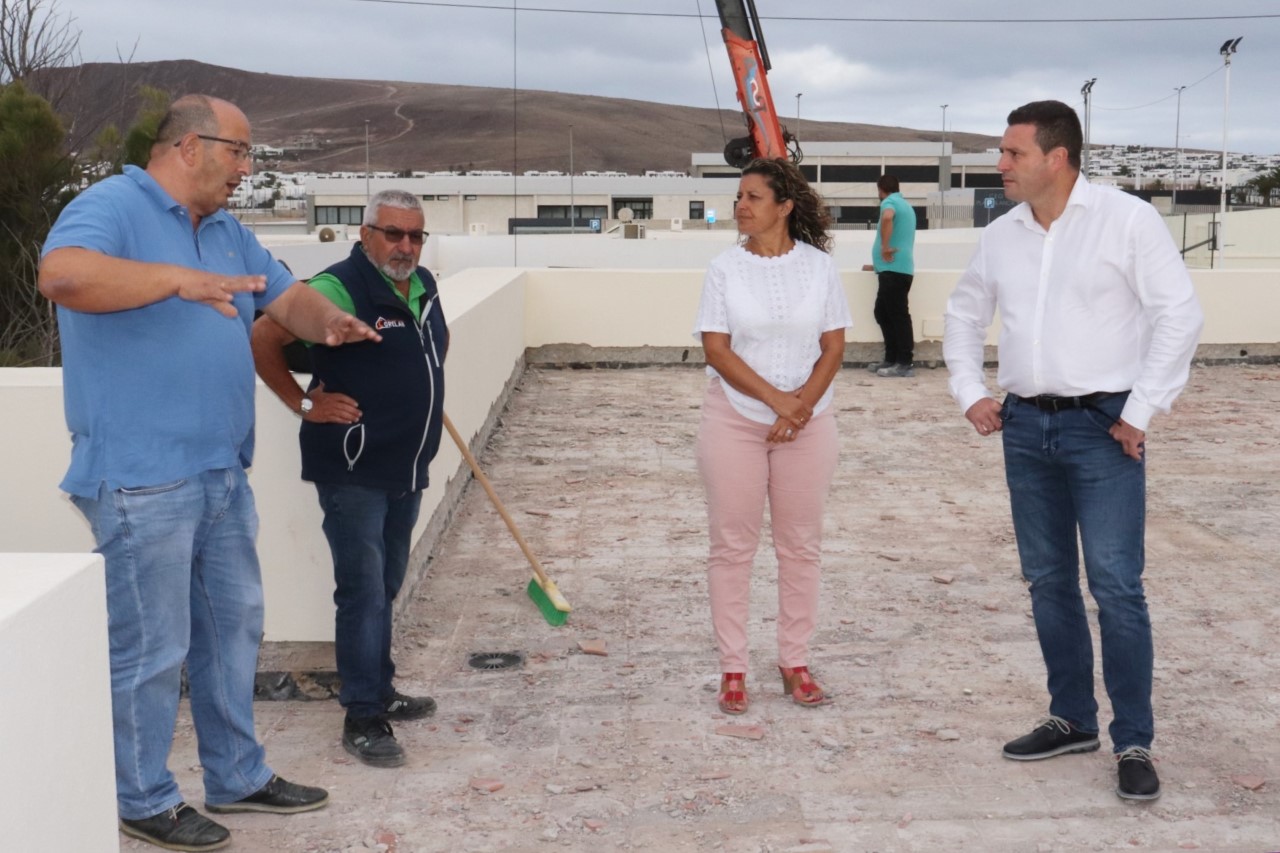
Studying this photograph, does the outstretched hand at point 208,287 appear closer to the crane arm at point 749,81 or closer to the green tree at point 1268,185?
the crane arm at point 749,81

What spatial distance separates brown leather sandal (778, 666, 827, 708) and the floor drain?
99 cm

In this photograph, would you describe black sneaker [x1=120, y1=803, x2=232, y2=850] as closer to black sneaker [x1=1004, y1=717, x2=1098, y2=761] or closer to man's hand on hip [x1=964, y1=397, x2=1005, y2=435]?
black sneaker [x1=1004, y1=717, x2=1098, y2=761]

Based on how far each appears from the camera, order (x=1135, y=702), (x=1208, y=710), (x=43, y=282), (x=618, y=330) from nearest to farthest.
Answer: (x=43, y=282)
(x=1135, y=702)
(x=1208, y=710)
(x=618, y=330)

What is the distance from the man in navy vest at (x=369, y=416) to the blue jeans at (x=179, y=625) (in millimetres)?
384

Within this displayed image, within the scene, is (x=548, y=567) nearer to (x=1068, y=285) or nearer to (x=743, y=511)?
(x=743, y=511)

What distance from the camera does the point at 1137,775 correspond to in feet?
13.1

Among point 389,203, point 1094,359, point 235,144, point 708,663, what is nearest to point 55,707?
point 235,144

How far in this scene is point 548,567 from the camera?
645cm

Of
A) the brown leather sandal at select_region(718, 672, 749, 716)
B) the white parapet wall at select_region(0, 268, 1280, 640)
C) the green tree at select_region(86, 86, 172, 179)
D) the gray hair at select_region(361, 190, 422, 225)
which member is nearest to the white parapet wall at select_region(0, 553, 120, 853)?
the gray hair at select_region(361, 190, 422, 225)

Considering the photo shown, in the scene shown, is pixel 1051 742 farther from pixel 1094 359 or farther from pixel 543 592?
pixel 543 592

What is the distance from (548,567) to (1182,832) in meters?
3.24

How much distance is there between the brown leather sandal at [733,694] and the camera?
468cm

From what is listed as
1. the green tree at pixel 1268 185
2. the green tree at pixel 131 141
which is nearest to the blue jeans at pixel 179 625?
the green tree at pixel 131 141

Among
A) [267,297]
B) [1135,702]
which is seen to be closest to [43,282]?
[267,297]
